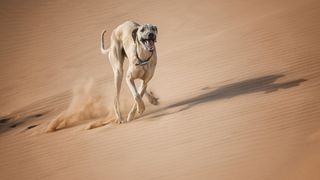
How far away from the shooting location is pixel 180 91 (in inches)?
458

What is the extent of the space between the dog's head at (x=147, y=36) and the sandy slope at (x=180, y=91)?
118 centimetres

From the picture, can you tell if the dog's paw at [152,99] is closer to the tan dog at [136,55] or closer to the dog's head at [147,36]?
the tan dog at [136,55]

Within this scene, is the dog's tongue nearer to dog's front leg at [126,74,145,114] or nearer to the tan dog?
the tan dog

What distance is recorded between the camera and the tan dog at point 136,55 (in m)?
9.72

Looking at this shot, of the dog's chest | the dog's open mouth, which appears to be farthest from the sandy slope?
the dog's open mouth

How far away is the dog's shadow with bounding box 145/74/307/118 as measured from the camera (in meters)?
10.5

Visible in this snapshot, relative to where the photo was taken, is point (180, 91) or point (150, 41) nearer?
point (150, 41)

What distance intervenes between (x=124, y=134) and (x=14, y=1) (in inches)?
419

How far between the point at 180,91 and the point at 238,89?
48.6 inches

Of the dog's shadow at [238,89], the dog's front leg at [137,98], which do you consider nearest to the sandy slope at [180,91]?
the dog's shadow at [238,89]

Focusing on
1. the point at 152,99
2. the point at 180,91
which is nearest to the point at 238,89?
the point at 180,91

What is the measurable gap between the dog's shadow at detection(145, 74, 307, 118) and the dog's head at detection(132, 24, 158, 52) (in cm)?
121

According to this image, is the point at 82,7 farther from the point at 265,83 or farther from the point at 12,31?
the point at 265,83

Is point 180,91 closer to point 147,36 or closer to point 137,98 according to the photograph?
point 137,98
